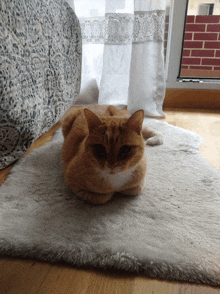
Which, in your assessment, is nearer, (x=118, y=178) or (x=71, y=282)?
(x=71, y=282)

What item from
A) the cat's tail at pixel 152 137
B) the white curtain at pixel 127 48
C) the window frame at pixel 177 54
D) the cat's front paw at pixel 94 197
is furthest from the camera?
the window frame at pixel 177 54

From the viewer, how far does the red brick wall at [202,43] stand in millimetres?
2412

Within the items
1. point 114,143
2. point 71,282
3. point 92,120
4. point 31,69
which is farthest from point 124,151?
point 31,69

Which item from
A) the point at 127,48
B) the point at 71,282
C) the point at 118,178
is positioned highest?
the point at 127,48

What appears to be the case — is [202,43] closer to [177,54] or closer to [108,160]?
[177,54]

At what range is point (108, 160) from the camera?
2.67ft

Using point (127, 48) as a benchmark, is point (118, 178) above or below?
below

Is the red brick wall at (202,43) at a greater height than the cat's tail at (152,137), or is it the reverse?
the red brick wall at (202,43)

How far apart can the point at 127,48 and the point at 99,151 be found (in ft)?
4.72

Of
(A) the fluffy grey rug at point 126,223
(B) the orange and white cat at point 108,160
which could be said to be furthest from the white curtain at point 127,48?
(B) the orange and white cat at point 108,160

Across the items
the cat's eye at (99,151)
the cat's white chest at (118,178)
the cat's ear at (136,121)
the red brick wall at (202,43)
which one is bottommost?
the cat's white chest at (118,178)

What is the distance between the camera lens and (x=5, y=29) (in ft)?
3.31

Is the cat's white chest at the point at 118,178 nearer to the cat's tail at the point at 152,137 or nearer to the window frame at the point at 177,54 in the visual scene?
the cat's tail at the point at 152,137

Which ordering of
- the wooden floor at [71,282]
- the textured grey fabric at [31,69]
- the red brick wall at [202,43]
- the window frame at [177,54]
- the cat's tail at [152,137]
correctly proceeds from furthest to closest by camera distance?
the red brick wall at [202,43] < the window frame at [177,54] < the cat's tail at [152,137] < the textured grey fabric at [31,69] < the wooden floor at [71,282]
